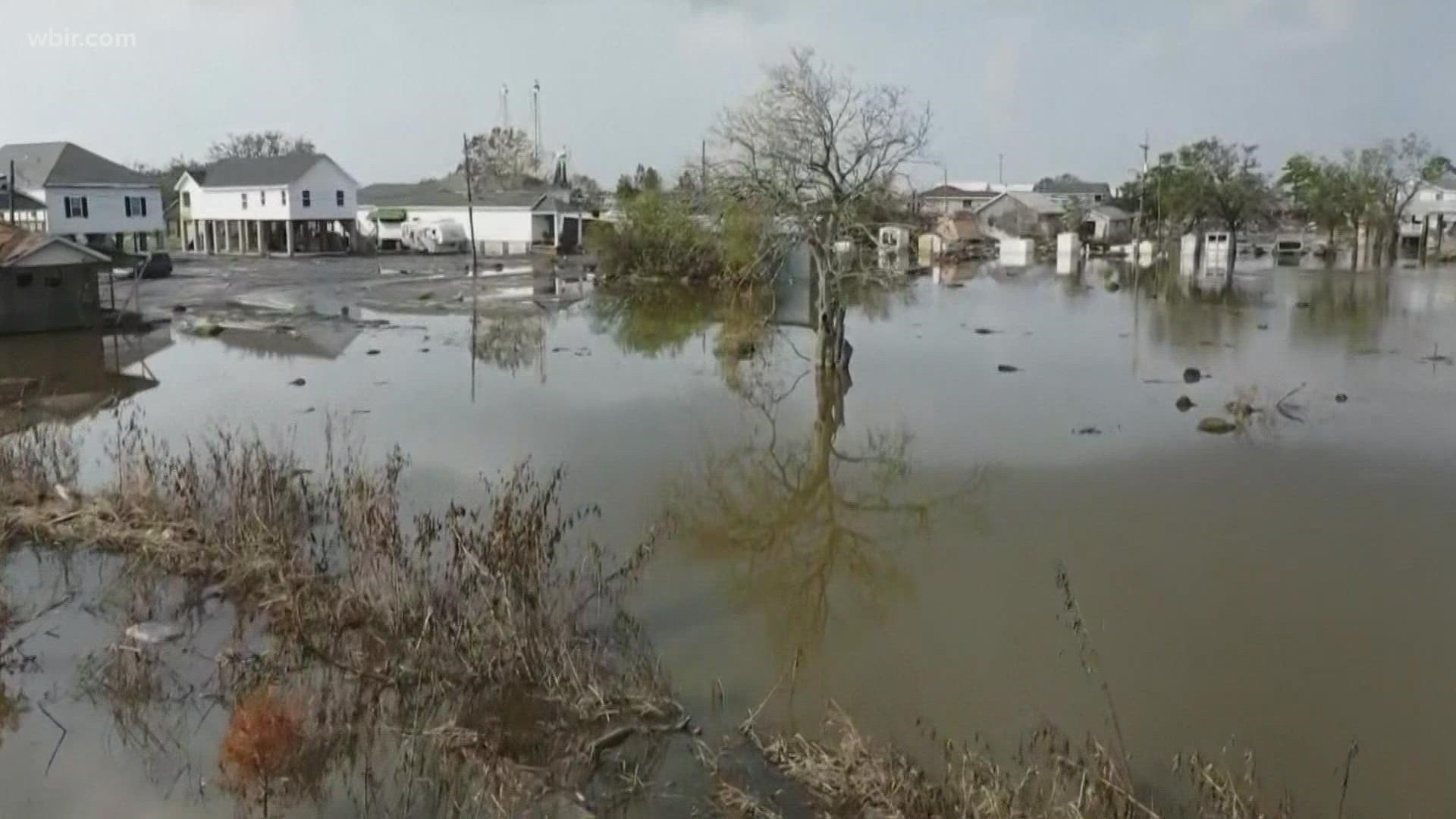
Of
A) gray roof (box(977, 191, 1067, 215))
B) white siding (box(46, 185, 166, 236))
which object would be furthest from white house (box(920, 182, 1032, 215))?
white siding (box(46, 185, 166, 236))

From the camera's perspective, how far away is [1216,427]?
15766 mm

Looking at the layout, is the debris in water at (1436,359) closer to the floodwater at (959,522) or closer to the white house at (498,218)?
the floodwater at (959,522)

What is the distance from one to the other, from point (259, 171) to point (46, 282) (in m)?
31.1

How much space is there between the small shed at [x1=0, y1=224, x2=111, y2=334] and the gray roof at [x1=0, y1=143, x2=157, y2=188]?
828 inches

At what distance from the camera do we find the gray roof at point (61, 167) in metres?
44.3

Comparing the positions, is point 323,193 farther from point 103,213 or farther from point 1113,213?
point 1113,213

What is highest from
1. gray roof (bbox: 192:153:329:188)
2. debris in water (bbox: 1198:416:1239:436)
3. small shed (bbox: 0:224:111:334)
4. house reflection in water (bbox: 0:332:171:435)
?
gray roof (bbox: 192:153:329:188)

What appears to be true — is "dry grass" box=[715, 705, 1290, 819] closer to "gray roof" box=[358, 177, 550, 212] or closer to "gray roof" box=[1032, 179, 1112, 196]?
"gray roof" box=[358, 177, 550, 212]

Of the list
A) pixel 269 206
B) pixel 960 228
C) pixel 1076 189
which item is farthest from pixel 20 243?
pixel 1076 189

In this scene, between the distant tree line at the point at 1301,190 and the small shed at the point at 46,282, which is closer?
the small shed at the point at 46,282

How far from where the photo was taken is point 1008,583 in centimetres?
998

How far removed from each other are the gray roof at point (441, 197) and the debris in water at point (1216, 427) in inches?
1848

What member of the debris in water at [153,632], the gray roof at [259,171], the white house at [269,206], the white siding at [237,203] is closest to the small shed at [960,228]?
the white house at [269,206]

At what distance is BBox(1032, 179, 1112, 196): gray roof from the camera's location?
90438 millimetres
